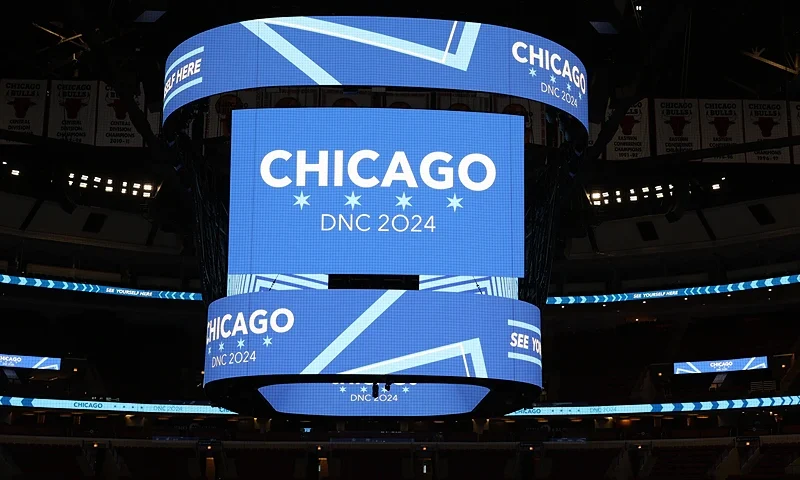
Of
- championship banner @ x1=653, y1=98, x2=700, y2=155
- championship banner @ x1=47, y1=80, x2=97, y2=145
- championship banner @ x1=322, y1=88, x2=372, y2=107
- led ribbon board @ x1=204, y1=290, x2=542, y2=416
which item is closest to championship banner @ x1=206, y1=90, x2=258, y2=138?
championship banner @ x1=322, y1=88, x2=372, y2=107

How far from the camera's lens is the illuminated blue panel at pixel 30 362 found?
43.5 m

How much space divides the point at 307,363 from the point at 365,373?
0.80 m

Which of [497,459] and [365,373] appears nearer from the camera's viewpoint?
[365,373]

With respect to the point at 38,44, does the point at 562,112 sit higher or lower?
lower

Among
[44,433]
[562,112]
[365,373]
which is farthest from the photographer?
[44,433]

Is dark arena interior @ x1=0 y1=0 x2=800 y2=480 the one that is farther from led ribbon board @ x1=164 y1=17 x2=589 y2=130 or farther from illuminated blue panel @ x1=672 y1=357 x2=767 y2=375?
illuminated blue panel @ x1=672 y1=357 x2=767 y2=375

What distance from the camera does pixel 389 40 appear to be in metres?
15.1

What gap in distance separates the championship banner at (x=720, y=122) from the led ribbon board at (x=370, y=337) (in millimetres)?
11373

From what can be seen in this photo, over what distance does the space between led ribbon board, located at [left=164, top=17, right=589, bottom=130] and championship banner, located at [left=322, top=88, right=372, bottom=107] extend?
381cm

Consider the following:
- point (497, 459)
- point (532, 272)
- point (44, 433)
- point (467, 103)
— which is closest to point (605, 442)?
point (497, 459)

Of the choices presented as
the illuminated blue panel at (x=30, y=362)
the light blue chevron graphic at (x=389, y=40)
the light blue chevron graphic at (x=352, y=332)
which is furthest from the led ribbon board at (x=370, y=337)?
the illuminated blue panel at (x=30, y=362)

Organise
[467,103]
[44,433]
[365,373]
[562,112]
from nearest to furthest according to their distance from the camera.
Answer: [365,373]
[562,112]
[467,103]
[44,433]

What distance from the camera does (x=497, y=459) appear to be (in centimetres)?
4344

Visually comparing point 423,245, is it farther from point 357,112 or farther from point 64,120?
point 64,120
